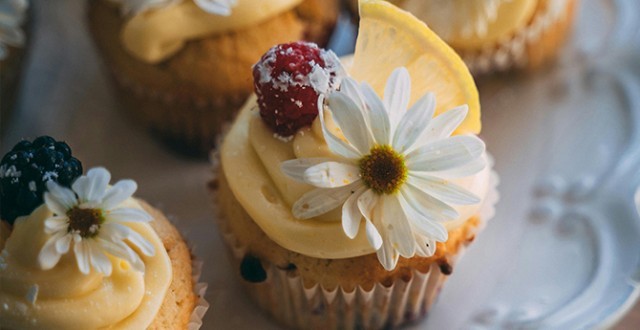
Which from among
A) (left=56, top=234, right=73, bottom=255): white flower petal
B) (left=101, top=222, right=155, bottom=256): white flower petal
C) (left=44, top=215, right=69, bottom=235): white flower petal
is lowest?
(left=56, top=234, right=73, bottom=255): white flower petal

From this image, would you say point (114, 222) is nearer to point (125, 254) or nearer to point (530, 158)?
point (125, 254)

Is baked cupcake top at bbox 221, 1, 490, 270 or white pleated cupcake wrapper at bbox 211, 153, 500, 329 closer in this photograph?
baked cupcake top at bbox 221, 1, 490, 270

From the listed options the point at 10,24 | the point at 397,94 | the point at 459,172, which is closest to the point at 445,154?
the point at 459,172

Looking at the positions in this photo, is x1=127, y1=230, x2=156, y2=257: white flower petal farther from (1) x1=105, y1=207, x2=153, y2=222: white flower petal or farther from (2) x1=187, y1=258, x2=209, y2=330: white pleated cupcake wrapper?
(2) x1=187, y1=258, x2=209, y2=330: white pleated cupcake wrapper

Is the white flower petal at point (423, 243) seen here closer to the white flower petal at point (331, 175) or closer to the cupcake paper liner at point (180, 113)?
the white flower petal at point (331, 175)

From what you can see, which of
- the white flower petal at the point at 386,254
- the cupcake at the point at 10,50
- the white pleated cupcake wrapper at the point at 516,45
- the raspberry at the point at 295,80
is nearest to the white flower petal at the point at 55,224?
the raspberry at the point at 295,80

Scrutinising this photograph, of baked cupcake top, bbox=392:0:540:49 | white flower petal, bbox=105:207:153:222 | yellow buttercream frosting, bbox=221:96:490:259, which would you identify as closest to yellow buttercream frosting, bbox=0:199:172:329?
white flower petal, bbox=105:207:153:222

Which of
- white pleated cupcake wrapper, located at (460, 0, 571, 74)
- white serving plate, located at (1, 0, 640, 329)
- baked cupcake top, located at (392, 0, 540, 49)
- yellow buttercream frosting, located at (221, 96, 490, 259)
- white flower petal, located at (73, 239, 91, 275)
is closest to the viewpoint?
white flower petal, located at (73, 239, 91, 275)
